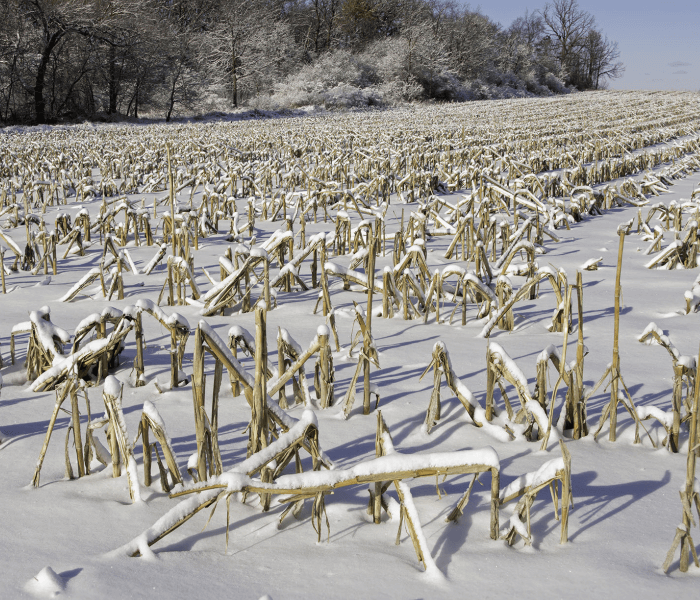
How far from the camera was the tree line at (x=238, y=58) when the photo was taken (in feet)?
99.7

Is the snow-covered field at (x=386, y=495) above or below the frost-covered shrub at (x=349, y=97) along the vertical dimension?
below

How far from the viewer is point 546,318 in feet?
12.9

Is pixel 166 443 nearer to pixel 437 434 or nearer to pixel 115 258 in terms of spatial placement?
pixel 437 434

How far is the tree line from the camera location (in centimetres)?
3038

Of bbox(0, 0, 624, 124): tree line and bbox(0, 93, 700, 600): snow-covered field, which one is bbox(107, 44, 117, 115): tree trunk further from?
bbox(0, 93, 700, 600): snow-covered field

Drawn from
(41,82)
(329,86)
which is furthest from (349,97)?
(41,82)

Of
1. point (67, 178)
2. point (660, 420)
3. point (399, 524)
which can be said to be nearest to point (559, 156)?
point (67, 178)

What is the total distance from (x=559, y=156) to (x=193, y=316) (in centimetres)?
1048

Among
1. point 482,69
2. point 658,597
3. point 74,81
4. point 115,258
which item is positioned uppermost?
point 482,69

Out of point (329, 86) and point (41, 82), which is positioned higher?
point (329, 86)

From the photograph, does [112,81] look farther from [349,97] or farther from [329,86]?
[329,86]

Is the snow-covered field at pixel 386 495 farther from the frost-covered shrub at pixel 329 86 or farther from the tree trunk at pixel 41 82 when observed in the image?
the frost-covered shrub at pixel 329 86

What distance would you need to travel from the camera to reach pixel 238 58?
42.1 m

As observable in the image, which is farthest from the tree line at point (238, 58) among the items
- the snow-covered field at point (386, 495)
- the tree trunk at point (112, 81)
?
the snow-covered field at point (386, 495)
